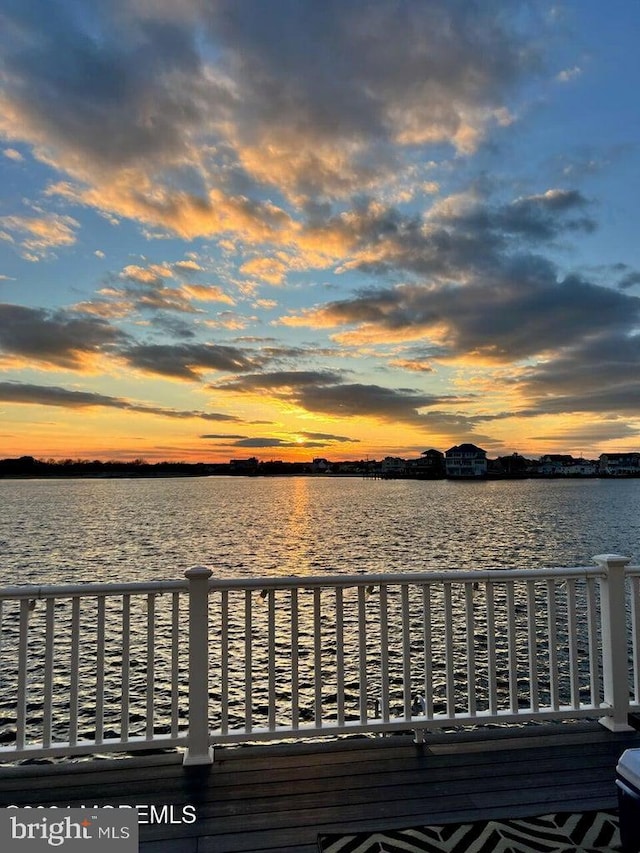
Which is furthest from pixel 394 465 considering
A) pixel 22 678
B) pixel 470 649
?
pixel 22 678

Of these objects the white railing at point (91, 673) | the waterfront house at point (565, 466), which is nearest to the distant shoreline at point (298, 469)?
the waterfront house at point (565, 466)

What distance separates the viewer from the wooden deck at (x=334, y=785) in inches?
86.7

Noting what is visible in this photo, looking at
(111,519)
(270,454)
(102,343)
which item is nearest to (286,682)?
(102,343)

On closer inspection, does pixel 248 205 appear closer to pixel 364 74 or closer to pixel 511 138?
pixel 364 74

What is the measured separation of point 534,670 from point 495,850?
142 centimetres

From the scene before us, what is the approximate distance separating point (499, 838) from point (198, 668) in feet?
5.41

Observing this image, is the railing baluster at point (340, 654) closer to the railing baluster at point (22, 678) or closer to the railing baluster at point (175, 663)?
the railing baluster at point (175, 663)

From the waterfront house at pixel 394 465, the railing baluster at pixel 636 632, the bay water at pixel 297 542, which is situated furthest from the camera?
the waterfront house at pixel 394 465

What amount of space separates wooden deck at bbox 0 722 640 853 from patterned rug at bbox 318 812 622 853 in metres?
0.07

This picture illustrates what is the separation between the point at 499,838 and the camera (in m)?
2.07

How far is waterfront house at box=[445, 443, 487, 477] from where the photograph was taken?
366ft

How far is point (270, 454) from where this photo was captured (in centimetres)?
8200

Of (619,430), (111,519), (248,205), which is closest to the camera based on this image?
(248,205)

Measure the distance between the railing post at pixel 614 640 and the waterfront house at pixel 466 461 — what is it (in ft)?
368
